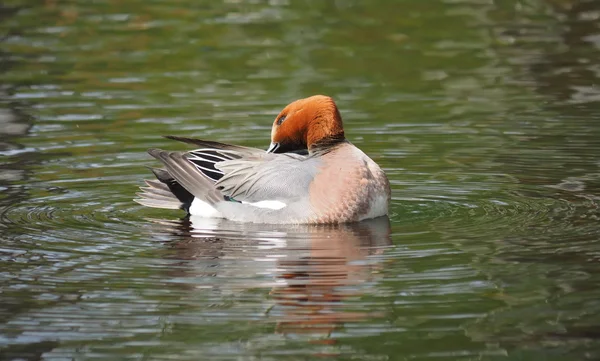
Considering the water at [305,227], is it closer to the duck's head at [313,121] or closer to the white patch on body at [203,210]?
the white patch on body at [203,210]

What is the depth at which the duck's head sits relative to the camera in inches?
380

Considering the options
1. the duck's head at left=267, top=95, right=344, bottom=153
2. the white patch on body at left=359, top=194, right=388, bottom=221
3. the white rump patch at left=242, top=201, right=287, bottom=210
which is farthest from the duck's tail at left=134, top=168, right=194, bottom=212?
the white patch on body at left=359, top=194, right=388, bottom=221

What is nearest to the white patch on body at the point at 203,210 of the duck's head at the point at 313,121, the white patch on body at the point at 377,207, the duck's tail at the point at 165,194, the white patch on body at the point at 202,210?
the white patch on body at the point at 202,210

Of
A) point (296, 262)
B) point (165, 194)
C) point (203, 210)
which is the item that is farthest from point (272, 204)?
point (296, 262)

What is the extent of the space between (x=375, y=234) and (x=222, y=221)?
1.31 meters

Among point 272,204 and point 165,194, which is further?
point 165,194

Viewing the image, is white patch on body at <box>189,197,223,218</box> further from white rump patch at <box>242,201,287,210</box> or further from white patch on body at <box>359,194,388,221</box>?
white patch on body at <box>359,194,388,221</box>

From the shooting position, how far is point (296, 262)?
8055 mm

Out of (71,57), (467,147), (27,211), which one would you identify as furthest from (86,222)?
(71,57)

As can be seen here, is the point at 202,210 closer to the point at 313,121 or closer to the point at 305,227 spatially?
the point at 305,227

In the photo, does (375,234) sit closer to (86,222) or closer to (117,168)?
(86,222)

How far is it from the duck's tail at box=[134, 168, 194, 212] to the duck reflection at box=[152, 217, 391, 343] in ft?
1.00

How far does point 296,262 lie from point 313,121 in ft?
6.27

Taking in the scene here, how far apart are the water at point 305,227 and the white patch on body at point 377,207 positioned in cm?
15
